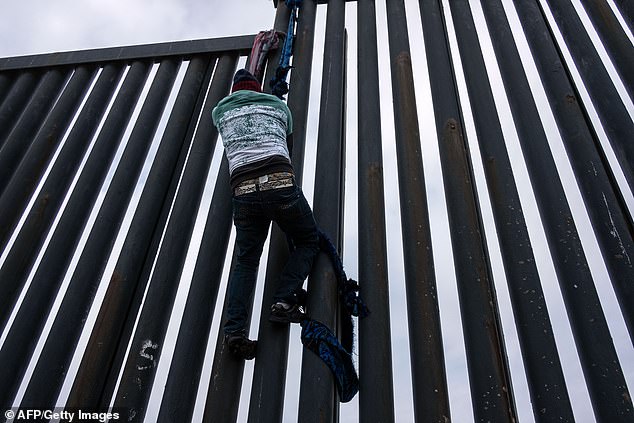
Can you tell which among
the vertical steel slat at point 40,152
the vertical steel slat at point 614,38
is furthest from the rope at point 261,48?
the vertical steel slat at point 614,38

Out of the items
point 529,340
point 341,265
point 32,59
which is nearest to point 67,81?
point 32,59

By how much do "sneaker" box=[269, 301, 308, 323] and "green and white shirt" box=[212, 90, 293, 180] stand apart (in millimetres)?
993

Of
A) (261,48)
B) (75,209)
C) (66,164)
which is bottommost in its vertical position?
(75,209)

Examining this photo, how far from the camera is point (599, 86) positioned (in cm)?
407

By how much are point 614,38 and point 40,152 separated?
5.97 metres

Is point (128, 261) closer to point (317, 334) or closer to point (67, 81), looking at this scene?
point (317, 334)

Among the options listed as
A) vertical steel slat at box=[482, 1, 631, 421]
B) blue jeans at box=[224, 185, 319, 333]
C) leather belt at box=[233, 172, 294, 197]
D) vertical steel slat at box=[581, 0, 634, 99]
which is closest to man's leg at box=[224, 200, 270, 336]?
blue jeans at box=[224, 185, 319, 333]

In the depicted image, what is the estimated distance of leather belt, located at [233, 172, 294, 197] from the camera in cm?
323

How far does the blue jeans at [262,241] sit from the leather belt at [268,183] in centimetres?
3

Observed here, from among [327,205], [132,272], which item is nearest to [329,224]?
[327,205]

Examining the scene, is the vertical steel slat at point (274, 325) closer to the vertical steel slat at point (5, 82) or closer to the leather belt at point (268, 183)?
the leather belt at point (268, 183)

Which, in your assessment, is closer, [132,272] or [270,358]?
[270,358]

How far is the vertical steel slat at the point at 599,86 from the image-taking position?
12.1 ft

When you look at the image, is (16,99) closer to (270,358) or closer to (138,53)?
(138,53)
